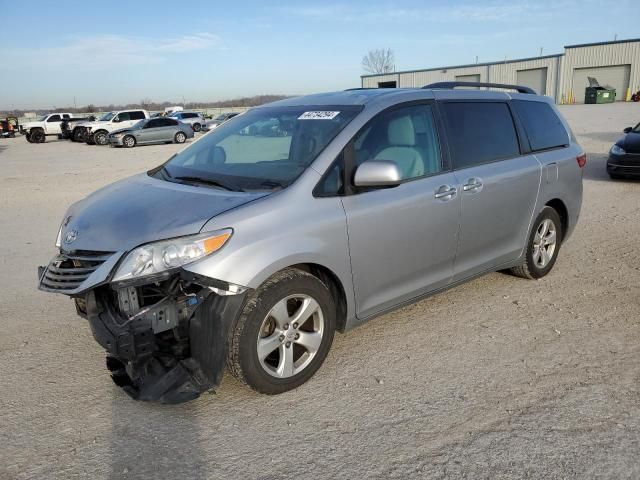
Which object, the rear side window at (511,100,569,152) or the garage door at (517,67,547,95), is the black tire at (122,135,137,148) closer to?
the rear side window at (511,100,569,152)

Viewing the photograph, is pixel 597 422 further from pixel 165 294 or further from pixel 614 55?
pixel 614 55

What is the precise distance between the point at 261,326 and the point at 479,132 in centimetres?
258

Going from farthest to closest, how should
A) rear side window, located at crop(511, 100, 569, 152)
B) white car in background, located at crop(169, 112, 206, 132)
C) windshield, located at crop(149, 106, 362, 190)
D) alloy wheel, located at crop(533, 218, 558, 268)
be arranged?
white car in background, located at crop(169, 112, 206, 132)
alloy wheel, located at crop(533, 218, 558, 268)
rear side window, located at crop(511, 100, 569, 152)
windshield, located at crop(149, 106, 362, 190)

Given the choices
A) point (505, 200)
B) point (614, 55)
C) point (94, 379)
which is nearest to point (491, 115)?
point (505, 200)

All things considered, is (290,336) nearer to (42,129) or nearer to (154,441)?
(154,441)

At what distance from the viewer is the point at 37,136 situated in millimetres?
34719

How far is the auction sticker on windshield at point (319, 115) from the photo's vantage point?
12.5 ft

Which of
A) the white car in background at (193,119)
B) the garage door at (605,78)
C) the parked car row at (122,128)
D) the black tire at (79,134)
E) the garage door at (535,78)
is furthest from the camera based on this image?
the garage door at (535,78)

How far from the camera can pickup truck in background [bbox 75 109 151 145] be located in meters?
30.6

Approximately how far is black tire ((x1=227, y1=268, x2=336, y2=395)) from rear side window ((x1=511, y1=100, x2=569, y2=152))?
285 cm

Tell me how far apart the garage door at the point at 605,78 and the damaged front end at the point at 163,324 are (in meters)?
56.8

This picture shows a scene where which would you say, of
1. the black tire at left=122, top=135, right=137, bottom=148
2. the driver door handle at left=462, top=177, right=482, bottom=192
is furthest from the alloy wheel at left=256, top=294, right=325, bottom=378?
the black tire at left=122, top=135, right=137, bottom=148

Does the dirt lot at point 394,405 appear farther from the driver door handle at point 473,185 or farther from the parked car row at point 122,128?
the parked car row at point 122,128

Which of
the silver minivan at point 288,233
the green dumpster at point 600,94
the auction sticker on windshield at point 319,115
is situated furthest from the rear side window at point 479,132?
the green dumpster at point 600,94
